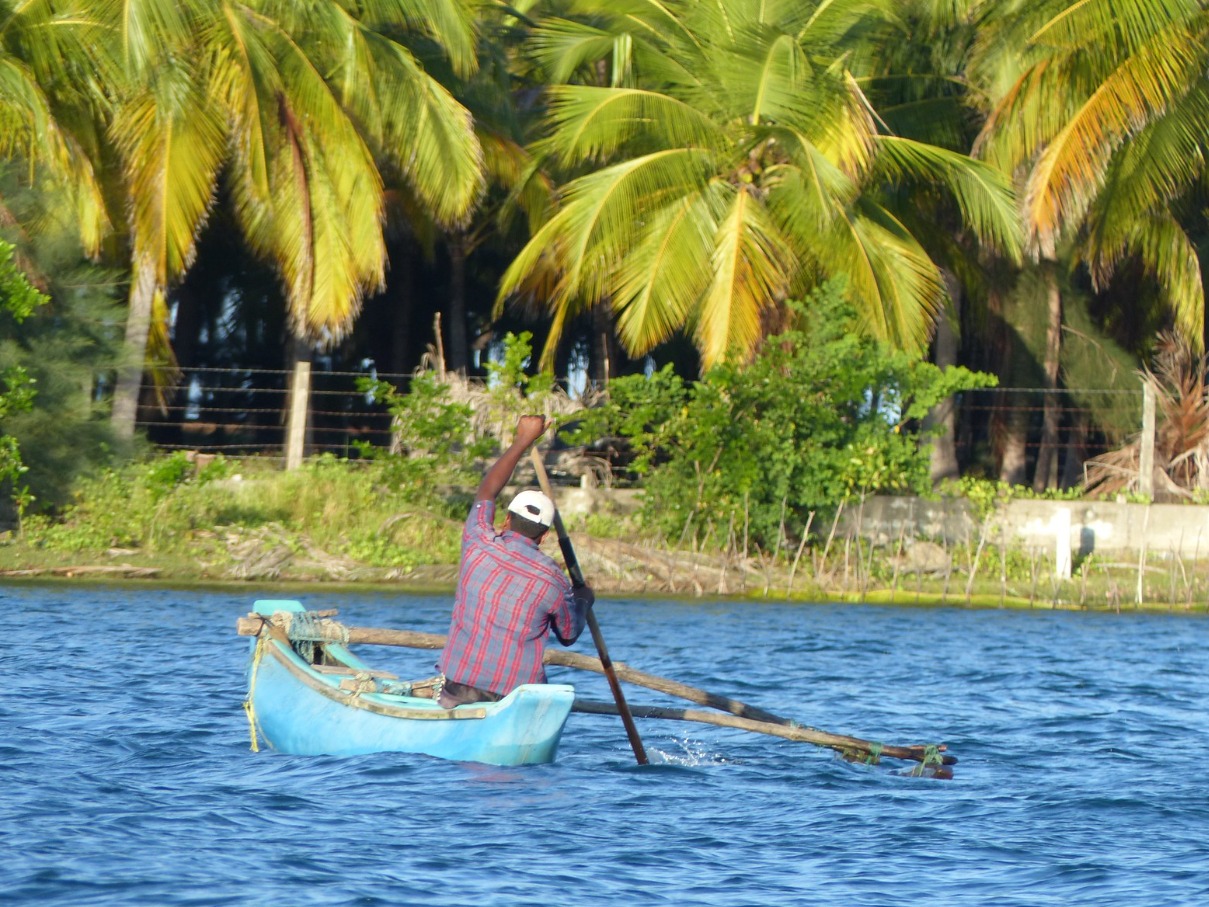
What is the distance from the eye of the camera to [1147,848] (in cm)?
887

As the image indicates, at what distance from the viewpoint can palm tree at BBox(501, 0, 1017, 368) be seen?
73.5 ft

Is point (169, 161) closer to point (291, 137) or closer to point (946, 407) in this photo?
point (291, 137)

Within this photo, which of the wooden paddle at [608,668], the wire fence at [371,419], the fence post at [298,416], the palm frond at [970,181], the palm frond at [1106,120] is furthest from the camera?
the wire fence at [371,419]

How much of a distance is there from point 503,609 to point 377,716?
42.3 inches

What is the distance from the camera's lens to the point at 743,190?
2295cm

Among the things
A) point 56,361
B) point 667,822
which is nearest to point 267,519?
point 56,361

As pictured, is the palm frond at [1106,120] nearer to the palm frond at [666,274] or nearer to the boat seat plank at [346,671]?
the palm frond at [666,274]

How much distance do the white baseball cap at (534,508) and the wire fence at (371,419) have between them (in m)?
14.6

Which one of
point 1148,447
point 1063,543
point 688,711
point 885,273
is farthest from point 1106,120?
point 688,711

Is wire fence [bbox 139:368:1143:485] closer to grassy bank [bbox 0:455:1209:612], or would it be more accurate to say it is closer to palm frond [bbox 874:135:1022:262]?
grassy bank [bbox 0:455:1209:612]

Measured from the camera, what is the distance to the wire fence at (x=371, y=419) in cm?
2567

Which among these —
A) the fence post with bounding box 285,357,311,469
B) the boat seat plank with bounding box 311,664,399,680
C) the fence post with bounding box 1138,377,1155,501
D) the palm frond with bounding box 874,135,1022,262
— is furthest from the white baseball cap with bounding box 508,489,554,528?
the fence post with bounding box 1138,377,1155,501

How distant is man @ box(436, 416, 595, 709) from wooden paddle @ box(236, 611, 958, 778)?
92cm

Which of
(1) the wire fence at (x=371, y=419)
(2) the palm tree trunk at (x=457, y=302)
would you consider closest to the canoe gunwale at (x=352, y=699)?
(1) the wire fence at (x=371, y=419)
